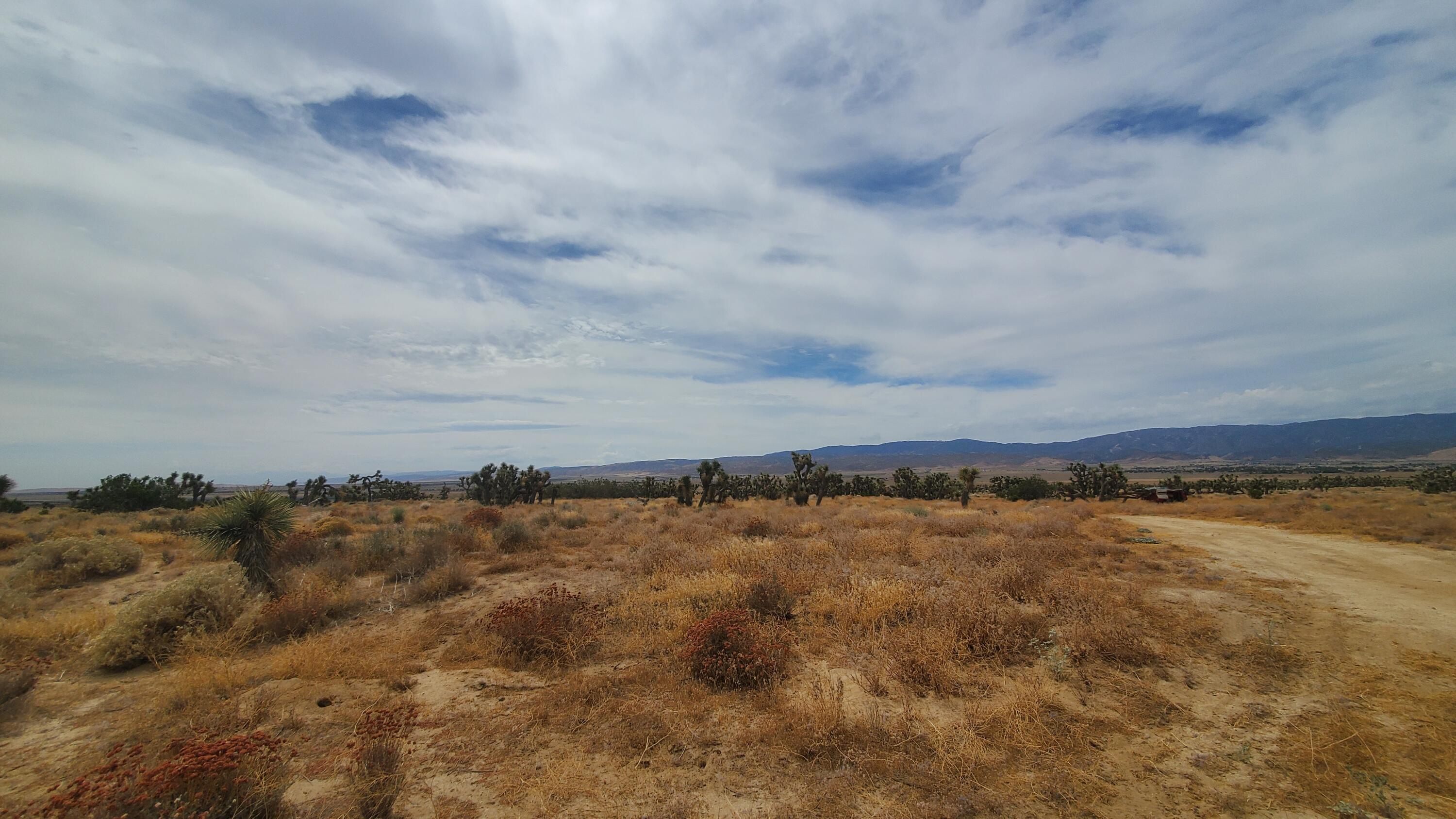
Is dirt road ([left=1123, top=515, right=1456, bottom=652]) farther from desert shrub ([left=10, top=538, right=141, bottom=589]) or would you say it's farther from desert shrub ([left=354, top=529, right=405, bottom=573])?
desert shrub ([left=10, top=538, right=141, bottom=589])

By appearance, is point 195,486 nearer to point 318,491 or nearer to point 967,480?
point 318,491

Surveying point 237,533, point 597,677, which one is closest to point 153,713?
point 597,677

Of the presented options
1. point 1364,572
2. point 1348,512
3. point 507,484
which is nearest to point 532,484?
point 507,484

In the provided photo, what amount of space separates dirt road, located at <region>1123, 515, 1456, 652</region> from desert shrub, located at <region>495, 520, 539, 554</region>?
60.3ft

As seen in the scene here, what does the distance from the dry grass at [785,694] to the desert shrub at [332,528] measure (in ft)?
20.9

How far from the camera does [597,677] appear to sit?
6863mm

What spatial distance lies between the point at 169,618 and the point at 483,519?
1187 cm

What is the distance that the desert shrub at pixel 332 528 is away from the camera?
59.3ft

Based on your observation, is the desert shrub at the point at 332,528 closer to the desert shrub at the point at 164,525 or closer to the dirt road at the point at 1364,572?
the desert shrub at the point at 164,525

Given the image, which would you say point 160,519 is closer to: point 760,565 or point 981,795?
point 760,565

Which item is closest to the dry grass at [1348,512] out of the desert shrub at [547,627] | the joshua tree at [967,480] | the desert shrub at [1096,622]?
the joshua tree at [967,480]

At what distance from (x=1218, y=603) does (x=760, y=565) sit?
8.51 m

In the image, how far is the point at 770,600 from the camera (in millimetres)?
9312

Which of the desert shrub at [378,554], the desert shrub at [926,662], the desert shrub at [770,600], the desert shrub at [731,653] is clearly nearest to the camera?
the desert shrub at [926,662]
